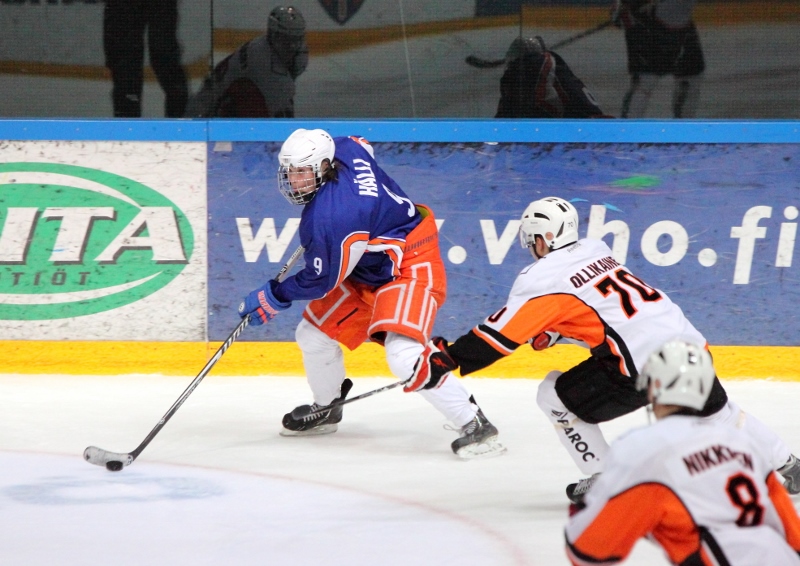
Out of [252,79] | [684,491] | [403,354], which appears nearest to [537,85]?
[252,79]

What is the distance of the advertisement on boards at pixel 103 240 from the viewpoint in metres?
4.87

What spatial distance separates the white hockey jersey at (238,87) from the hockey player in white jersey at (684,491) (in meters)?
3.48

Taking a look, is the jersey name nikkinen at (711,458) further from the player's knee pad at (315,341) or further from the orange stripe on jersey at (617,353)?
the player's knee pad at (315,341)

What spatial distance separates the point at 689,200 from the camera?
4.84 meters

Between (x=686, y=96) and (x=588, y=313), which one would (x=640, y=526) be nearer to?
(x=588, y=313)

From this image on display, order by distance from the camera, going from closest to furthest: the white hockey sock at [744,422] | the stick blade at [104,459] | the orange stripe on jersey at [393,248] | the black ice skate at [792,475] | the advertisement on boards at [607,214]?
the white hockey sock at [744,422] < the black ice skate at [792,475] < the stick blade at [104,459] < the orange stripe on jersey at [393,248] < the advertisement on boards at [607,214]

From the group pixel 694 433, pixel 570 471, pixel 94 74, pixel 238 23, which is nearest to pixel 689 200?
pixel 570 471

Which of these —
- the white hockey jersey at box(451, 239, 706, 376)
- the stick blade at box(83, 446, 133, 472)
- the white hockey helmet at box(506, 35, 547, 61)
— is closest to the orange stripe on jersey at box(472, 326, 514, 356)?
the white hockey jersey at box(451, 239, 706, 376)

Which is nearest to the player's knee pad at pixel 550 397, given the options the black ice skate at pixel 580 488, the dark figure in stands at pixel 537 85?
the black ice skate at pixel 580 488

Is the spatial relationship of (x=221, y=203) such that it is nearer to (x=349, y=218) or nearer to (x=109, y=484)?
(x=349, y=218)

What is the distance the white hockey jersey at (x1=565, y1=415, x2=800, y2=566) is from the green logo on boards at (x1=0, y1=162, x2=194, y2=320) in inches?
134

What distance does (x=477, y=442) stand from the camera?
3.72 meters

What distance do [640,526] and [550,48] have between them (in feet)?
11.6

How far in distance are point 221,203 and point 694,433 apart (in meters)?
3.42
